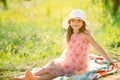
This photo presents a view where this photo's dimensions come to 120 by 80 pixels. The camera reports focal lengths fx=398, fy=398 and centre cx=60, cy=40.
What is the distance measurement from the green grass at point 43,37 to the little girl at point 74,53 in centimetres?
75

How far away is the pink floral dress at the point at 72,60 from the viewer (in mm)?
5617

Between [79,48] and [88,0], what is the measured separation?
285 inches

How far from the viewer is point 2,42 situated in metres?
8.22

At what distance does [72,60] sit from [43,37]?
3.04m

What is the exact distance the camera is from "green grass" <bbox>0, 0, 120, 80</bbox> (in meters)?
6.83

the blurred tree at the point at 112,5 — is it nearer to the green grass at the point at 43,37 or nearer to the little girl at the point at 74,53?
the green grass at the point at 43,37

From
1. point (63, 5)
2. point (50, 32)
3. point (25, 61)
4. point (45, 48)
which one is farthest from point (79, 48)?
point (63, 5)

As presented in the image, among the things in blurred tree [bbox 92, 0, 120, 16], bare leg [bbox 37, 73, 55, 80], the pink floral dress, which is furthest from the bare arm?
blurred tree [bbox 92, 0, 120, 16]

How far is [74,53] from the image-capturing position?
5.73 m

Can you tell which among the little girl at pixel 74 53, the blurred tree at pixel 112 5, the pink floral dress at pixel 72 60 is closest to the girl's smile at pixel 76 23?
the little girl at pixel 74 53

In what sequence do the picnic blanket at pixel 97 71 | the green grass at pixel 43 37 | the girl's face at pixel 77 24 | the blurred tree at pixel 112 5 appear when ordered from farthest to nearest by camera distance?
the blurred tree at pixel 112 5 → the green grass at pixel 43 37 → the girl's face at pixel 77 24 → the picnic blanket at pixel 97 71

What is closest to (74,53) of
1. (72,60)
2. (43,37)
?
(72,60)

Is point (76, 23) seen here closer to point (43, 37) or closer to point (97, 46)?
point (97, 46)

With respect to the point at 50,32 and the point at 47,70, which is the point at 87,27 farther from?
the point at 50,32
